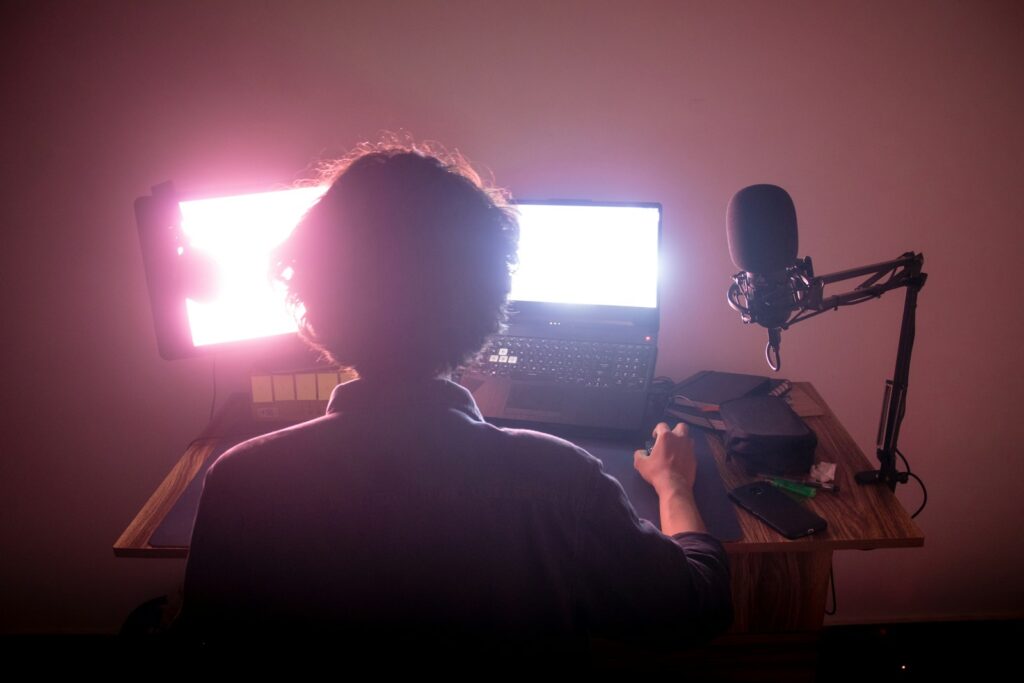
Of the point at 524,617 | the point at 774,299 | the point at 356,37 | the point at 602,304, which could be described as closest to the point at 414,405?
the point at 524,617

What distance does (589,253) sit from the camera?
1481mm

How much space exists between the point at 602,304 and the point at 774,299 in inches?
18.9

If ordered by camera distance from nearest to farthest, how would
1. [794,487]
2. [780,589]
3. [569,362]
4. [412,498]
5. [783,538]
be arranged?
[412,498] < [783,538] < [794,487] < [780,589] < [569,362]

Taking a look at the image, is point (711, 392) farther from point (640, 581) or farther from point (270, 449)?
point (270, 449)

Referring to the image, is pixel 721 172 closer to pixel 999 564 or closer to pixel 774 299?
pixel 774 299

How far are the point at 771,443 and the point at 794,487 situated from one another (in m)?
0.08

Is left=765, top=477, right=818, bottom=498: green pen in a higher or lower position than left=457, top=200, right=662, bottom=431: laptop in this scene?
lower

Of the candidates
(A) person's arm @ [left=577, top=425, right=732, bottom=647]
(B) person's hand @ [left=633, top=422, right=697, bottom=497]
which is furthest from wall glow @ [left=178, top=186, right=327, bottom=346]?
(A) person's arm @ [left=577, top=425, right=732, bottom=647]

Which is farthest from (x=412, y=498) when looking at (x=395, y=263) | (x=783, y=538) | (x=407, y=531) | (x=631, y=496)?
(x=783, y=538)

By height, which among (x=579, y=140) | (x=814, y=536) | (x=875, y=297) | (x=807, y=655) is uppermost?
(x=579, y=140)

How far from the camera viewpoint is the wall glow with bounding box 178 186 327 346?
1.29 m

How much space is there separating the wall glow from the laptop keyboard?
43 centimetres

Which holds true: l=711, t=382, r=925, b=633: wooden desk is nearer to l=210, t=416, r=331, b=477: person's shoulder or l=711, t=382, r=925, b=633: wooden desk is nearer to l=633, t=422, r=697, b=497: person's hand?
l=633, t=422, r=697, b=497: person's hand

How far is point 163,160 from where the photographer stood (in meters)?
1.48
